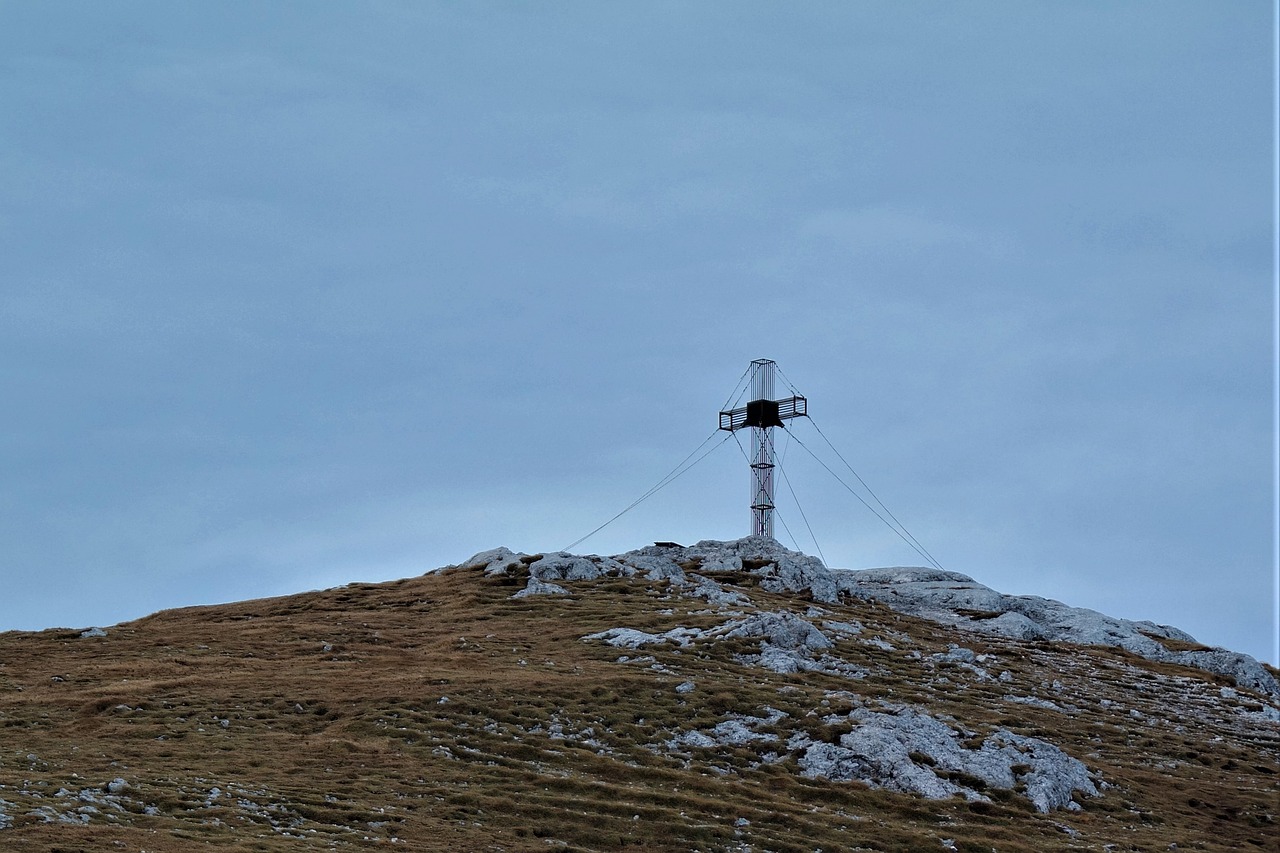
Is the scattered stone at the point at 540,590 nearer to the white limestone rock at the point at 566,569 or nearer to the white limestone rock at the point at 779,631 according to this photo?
the white limestone rock at the point at 566,569

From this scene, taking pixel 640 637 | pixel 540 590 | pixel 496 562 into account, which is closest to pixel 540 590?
pixel 540 590

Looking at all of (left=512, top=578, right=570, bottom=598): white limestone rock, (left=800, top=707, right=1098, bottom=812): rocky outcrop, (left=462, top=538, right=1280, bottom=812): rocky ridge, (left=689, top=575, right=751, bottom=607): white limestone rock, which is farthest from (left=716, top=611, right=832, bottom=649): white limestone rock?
(left=512, top=578, right=570, bottom=598): white limestone rock

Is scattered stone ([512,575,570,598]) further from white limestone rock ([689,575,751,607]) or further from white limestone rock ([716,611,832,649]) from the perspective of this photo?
white limestone rock ([716,611,832,649])

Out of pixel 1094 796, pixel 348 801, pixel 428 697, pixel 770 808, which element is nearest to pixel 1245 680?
pixel 1094 796

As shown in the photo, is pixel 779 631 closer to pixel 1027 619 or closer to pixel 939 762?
pixel 939 762

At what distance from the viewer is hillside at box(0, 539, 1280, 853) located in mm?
54812

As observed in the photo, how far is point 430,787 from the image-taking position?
192ft

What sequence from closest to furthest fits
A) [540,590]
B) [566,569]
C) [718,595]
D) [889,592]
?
1. [718,595]
2. [540,590]
3. [566,569]
4. [889,592]

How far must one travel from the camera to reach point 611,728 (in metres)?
70.7

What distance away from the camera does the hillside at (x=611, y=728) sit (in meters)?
54.8

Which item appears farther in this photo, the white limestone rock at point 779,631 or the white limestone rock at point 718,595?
the white limestone rock at point 718,595

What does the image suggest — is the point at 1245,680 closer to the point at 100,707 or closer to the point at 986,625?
the point at 986,625

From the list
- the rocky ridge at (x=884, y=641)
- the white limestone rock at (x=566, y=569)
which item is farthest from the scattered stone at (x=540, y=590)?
the white limestone rock at (x=566, y=569)

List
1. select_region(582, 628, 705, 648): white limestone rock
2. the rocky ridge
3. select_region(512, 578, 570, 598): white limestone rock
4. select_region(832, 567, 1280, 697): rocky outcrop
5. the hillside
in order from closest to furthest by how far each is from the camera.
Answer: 1. the hillside
2. the rocky ridge
3. select_region(582, 628, 705, 648): white limestone rock
4. select_region(512, 578, 570, 598): white limestone rock
5. select_region(832, 567, 1280, 697): rocky outcrop
